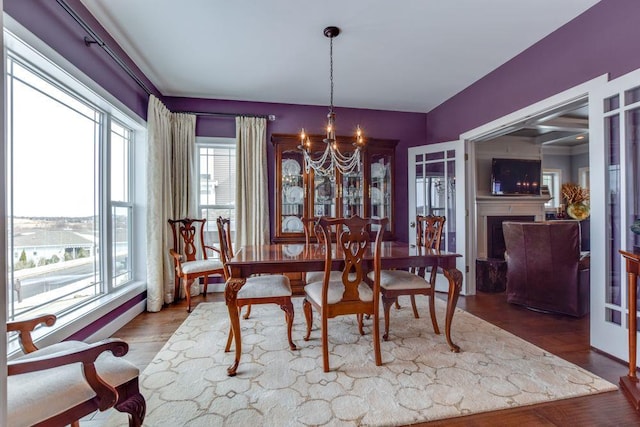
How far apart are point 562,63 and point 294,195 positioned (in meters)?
3.03

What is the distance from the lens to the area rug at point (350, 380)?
5.04ft

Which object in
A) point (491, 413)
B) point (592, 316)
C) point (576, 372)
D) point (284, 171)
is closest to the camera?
point (491, 413)

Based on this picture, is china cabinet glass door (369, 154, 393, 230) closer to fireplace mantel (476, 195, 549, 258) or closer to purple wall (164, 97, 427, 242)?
purple wall (164, 97, 427, 242)

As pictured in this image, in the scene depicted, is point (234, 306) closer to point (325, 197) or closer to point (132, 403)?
point (132, 403)

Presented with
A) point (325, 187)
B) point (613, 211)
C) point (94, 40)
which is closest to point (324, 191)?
point (325, 187)

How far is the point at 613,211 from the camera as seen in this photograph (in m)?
2.19

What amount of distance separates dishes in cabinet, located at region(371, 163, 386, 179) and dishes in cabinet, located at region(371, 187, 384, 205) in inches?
7.3

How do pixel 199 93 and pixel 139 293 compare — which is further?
pixel 199 93

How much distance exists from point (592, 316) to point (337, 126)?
136 inches

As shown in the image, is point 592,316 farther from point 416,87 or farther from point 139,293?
point 139,293

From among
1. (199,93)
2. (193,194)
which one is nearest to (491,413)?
(193,194)

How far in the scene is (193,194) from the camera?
3.88 m

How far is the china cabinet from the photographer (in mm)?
3953

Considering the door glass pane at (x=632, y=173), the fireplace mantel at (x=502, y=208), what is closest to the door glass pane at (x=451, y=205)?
the fireplace mantel at (x=502, y=208)
